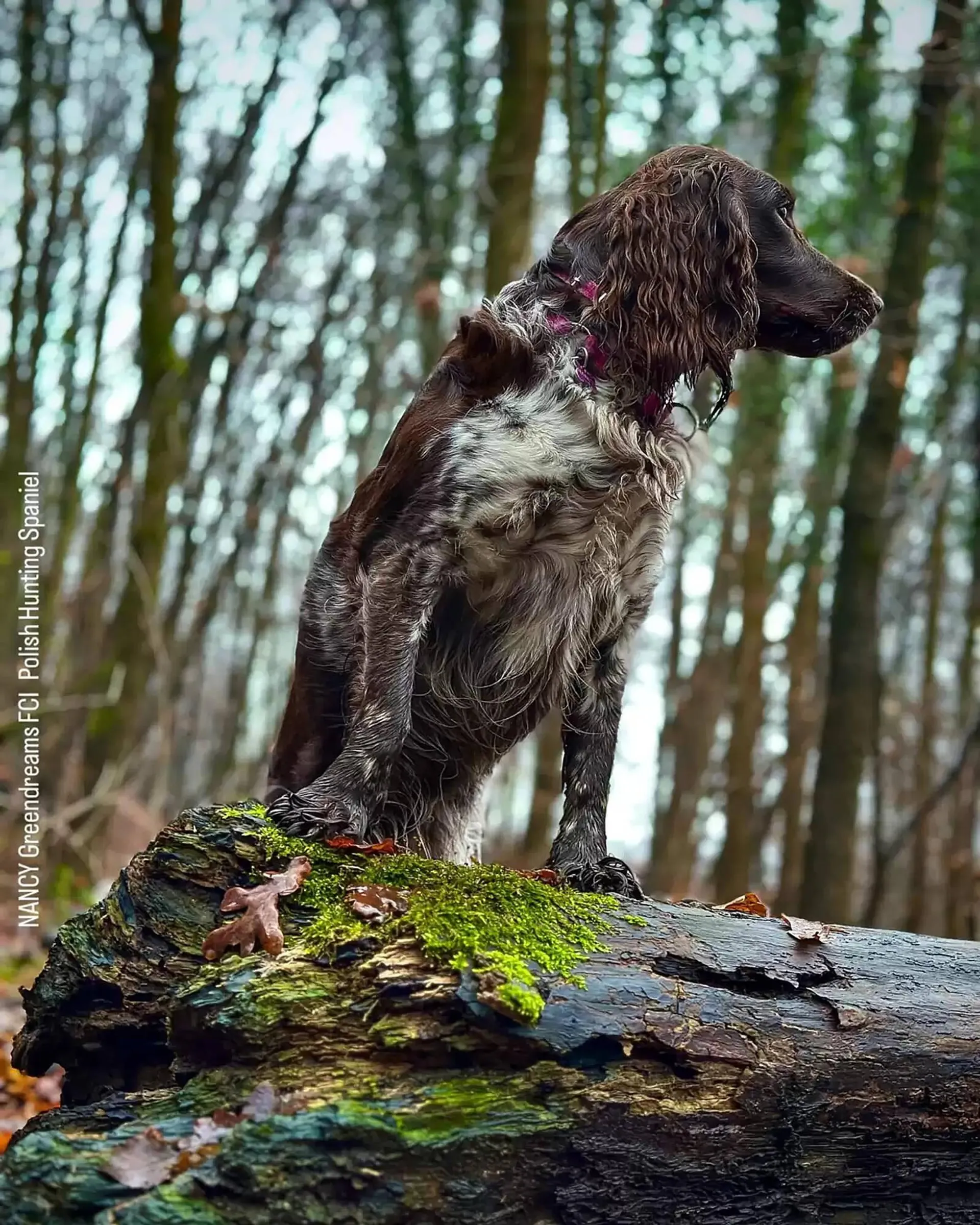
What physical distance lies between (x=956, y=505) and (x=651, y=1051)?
820 inches

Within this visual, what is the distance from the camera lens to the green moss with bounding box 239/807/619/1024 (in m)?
2.63

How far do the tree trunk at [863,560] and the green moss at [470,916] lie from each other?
4.67 meters

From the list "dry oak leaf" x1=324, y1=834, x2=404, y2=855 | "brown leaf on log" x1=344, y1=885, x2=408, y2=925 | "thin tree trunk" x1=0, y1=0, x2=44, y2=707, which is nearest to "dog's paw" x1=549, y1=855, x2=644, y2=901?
"dry oak leaf" x1=324, y1=834, x2=404, y2=855

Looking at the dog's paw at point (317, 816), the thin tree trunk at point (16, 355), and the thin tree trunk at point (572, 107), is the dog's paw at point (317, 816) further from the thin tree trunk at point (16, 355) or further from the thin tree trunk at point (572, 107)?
the thin tree trunk at point (16, 355)

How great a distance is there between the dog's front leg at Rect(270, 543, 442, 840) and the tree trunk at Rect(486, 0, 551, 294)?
5.48m

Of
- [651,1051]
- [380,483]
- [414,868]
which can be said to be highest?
[380,483]

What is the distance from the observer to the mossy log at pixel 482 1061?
2.25 meters

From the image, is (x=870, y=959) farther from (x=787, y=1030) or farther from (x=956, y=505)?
(x=956, y=505)

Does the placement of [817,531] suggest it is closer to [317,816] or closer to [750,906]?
[750,906]

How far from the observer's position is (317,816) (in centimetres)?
336

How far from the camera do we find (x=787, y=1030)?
281 centimetres

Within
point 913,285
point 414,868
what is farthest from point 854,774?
point 414,868

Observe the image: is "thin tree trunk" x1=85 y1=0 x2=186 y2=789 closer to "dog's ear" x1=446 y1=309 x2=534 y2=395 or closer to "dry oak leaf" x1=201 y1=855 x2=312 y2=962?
"dog's ear" x1=446 y1=309 x2=534 y2=395

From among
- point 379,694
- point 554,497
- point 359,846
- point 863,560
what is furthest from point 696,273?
point 863,560
